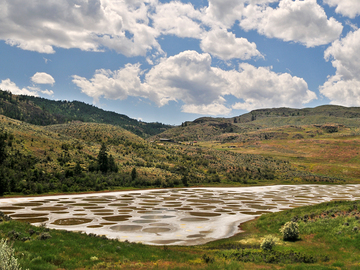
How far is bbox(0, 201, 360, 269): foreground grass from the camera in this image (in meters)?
14.3

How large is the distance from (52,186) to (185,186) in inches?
1544

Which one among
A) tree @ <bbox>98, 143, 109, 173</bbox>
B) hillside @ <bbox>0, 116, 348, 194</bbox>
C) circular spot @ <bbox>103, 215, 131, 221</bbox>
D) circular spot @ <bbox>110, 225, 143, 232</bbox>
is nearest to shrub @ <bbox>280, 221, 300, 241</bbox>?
circular spot @ <bbox>110, 225, 143, 232</bbox>

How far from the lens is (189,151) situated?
460 ft

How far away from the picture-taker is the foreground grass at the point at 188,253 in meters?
14.3

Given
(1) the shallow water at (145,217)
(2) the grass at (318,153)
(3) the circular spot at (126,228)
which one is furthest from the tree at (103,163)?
(2) the grass at (318,153)

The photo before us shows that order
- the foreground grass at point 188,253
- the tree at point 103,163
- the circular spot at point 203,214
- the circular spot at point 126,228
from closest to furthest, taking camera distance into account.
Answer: the foreground grass at point 188,253
the circular spot at point 126,228
the circular spot at point 203,214
the tree at point 103,163

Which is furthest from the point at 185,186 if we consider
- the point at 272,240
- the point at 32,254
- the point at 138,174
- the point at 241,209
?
the point at 32,254

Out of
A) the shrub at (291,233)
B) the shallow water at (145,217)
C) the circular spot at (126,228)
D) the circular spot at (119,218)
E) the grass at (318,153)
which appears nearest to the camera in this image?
the shrub at (291,233)

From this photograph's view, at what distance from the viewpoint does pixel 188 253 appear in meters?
18.5

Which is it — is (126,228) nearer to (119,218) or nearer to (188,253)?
(119,218)


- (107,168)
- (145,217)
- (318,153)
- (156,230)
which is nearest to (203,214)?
(145,217)

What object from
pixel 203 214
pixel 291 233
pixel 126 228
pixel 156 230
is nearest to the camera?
pixel 291 233

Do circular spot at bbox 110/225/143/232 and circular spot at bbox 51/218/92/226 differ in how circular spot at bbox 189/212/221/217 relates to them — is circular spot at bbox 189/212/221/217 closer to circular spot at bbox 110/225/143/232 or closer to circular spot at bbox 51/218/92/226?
circular spot at bbox 110/225/143/232

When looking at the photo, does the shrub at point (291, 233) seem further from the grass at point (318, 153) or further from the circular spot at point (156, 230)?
the grass at point (318, 153)
